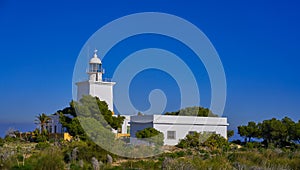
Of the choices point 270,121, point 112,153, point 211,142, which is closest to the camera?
point 112,153

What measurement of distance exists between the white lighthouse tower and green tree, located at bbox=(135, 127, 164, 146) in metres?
6.21

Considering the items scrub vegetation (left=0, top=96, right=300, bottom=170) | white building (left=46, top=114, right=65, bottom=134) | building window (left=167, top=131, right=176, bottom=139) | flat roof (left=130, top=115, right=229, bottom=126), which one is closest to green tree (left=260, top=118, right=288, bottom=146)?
scrub vegetation (left=0, top=96, right=300, bottom=170)

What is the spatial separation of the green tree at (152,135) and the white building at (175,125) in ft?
3.87

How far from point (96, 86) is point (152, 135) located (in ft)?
26.1

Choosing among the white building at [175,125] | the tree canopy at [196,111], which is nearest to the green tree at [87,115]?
the white building at [175,125]

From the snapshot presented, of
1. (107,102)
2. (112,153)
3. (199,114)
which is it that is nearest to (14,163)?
(112,153)

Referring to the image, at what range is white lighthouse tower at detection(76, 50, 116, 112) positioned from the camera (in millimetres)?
38000

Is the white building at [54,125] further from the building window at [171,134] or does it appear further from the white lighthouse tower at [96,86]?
the building window at [171,134]

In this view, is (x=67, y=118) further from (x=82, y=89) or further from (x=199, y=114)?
(x=199, y=114)

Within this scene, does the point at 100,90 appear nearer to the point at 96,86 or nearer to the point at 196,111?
the point at 96,86

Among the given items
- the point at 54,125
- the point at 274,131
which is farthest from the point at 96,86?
the point at 274,131

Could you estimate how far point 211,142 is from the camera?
33031 millimetres

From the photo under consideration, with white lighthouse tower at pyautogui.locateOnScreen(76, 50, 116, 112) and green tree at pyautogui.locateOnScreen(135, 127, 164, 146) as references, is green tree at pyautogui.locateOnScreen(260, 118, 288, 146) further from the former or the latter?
white lighthouse tower at pyautogui.locateOnScreen(76, 50, 116, 112)

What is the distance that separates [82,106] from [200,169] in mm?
17668
